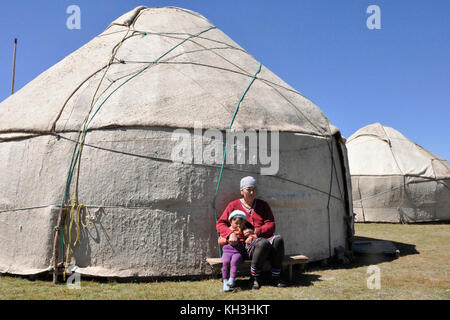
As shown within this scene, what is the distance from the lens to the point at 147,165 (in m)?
4.55

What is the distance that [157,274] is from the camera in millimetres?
4398

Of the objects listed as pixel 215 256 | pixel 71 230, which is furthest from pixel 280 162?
pixel 71 230

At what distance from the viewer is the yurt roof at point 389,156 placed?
497 inches

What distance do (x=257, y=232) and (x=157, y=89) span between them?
226 centimetres

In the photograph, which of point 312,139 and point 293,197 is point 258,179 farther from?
point 312,139

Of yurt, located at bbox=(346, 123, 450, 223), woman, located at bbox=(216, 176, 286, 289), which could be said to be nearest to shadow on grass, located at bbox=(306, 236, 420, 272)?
woman, located at bbox=(216, 176, 286, 289)

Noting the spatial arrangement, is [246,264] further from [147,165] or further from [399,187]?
[399,187]

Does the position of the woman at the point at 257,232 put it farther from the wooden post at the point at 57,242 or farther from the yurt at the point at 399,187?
the yurt at the point at 399,187

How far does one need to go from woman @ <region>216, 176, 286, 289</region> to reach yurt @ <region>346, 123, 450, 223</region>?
9.03 m

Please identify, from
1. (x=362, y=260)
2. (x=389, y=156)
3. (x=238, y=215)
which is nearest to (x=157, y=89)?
(x=238, y=215)

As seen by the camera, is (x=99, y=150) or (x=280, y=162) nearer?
(x=99, y=150)

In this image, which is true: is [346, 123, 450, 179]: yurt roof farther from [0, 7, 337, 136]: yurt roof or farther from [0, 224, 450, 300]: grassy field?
[0, 224, 450, 300]: grassy field

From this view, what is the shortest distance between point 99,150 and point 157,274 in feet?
5.29

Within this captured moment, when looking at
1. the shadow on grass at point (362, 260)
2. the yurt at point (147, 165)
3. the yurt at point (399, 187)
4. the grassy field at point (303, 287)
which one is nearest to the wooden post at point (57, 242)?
the yurt at point (147, 165)
